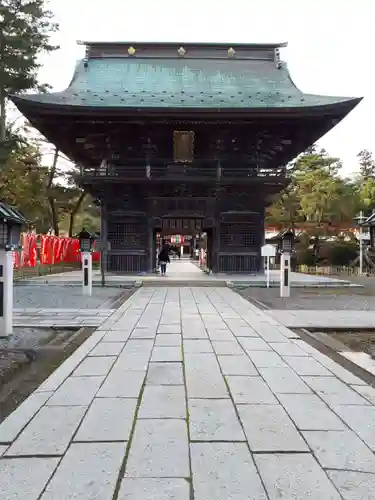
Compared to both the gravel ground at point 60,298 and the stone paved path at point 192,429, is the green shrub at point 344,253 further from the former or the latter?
the stone paved path at point 192,429

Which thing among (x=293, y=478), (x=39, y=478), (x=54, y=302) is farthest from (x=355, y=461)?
(x=54, y=302)

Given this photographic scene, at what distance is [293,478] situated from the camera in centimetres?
285

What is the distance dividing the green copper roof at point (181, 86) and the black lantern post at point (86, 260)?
7080mm

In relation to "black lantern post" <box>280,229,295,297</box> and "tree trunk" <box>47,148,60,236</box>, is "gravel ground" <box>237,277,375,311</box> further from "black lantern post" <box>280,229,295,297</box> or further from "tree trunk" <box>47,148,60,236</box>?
"tree trunk" <box>47,148,60,236</box>

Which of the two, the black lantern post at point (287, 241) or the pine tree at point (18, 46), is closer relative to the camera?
the black lantern post at point (287, 241)

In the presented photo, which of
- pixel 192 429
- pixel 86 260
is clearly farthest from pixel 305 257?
pixel 192 429

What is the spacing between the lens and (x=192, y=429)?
364 centimetres

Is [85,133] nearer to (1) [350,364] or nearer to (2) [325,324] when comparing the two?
(2) [325,324]

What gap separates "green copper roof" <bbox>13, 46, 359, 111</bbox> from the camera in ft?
66.9

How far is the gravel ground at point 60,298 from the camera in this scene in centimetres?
1190

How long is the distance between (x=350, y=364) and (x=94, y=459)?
4.00 meters

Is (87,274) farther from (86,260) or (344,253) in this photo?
(344,253)

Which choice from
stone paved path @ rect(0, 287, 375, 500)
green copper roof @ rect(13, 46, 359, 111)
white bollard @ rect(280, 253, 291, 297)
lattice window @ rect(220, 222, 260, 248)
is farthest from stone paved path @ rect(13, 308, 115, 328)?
lattice window @ rect(220, 222, 260, 248)

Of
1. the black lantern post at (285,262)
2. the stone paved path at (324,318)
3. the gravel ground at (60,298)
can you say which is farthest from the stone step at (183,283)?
the stone paved path at (324,318)
